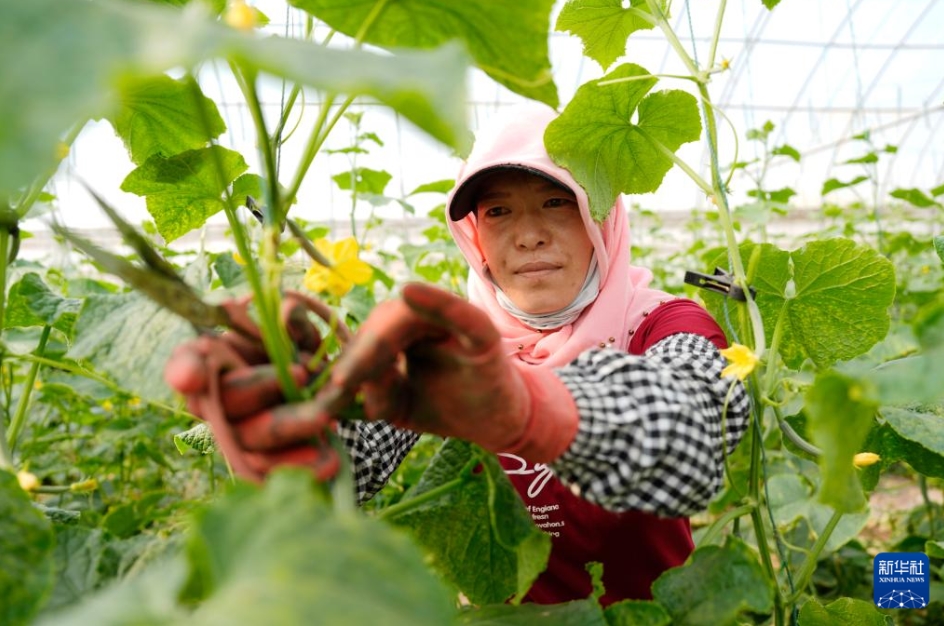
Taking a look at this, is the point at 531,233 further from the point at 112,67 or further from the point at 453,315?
the point at 112,67

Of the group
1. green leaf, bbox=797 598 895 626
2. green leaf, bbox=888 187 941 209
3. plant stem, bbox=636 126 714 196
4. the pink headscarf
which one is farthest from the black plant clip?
green leaf, bbox=888 187 941 209

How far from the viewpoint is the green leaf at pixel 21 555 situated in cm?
52

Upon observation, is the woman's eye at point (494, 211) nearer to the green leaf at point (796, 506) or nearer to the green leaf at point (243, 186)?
the green leaf at point (243, 186)

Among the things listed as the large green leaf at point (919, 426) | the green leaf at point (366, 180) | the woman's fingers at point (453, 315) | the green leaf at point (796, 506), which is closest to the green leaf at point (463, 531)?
the woman's fingers at point (453, 315)

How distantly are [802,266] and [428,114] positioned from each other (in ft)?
2.60

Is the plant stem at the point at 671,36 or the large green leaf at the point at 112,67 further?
the plant stem at the point at 671,36

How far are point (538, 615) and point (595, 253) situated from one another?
73 cm

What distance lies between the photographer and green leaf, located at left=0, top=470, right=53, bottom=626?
0.52m

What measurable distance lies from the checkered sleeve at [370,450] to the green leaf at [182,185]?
35cm

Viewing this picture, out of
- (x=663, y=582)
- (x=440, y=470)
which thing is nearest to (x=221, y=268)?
(x=440, y=470)

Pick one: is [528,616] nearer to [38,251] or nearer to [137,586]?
[137,586]

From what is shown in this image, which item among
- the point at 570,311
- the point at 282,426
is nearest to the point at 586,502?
the point at 570,311

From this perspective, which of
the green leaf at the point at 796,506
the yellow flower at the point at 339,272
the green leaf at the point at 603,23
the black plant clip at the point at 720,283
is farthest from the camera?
the green leaf at the point at 796,506

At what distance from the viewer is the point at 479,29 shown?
53 cm
